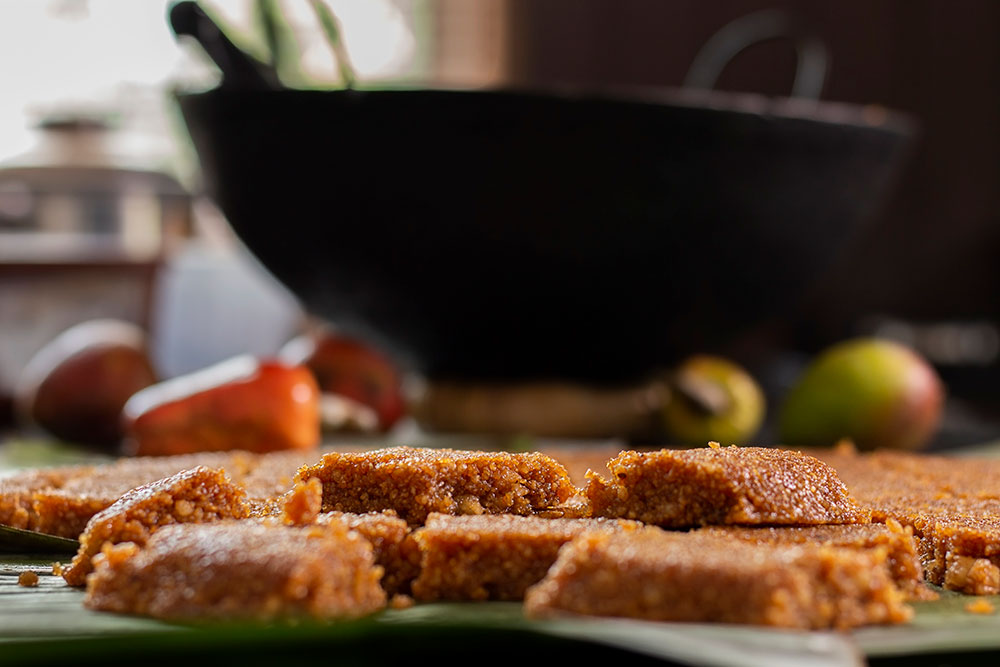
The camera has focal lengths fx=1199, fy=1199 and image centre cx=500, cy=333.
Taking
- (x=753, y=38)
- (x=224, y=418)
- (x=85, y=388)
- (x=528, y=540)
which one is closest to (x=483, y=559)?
(x=528, y=540)

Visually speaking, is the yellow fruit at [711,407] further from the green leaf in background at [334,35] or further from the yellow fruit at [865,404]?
the green leaf in background at [334,35]

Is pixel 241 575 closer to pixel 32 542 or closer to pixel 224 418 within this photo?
pixel 32 542

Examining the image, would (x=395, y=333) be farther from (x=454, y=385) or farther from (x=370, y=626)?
(x=370, y=626)

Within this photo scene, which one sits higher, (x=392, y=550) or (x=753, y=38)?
(x=753, y=38)

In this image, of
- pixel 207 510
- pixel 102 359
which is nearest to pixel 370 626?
pixel 207 510

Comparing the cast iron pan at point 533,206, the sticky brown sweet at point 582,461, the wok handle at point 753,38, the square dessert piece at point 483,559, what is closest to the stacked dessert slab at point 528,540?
the square dessert piece at point 483,559

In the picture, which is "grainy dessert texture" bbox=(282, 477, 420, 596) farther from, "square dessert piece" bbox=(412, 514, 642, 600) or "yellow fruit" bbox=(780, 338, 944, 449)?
"yellow fruit" bbox=(780, 338, 944, 449)

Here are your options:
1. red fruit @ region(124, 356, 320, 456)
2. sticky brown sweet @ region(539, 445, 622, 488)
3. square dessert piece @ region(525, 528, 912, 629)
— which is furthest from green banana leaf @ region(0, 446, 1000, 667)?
red fruit @ region(124, 356, 320, 456)
